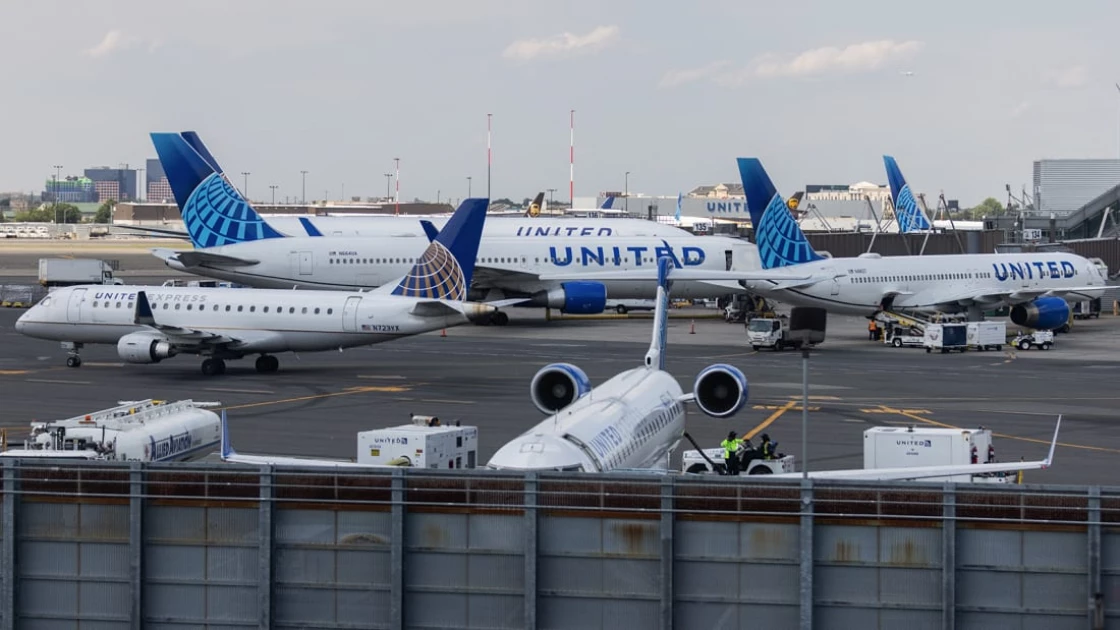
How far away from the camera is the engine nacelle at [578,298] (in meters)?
74.4

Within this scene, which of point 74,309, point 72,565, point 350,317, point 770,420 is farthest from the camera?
point 74,309

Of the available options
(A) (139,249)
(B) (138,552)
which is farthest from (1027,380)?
(A) (139,249)

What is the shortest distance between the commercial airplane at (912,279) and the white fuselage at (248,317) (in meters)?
19.4

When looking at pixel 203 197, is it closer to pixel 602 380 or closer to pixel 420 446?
pixel 602 380

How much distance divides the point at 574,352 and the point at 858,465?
97.6 feet

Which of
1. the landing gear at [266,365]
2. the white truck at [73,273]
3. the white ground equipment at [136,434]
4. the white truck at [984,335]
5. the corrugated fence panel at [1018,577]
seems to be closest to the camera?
the corrugated fence panel at [1018,577]

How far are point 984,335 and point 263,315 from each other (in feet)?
109

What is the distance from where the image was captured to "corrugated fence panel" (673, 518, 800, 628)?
1695cm

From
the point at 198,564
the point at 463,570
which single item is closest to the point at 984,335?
the point at 463,570

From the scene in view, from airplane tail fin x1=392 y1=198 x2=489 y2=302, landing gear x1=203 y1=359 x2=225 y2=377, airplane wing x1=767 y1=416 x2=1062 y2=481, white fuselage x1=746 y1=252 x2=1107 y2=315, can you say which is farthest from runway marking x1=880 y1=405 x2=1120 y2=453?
landing gear x1=203 y1=359 x2=225 y2=377

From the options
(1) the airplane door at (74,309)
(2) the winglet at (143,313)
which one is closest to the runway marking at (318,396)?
(2) the winglet at (143,313)

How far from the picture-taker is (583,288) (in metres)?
74.8

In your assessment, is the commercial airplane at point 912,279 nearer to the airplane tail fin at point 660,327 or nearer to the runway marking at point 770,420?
the runway marking at point 770,420

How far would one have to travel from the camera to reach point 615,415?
84.1ft
